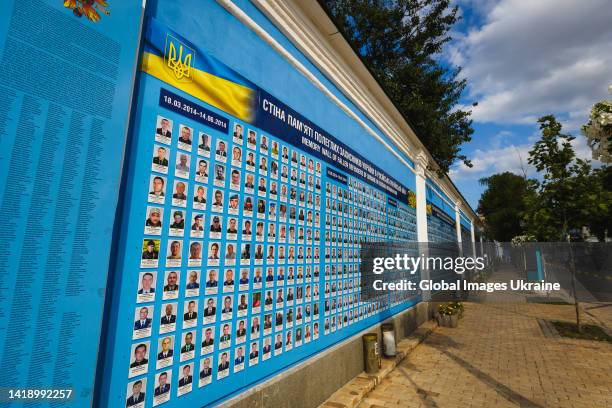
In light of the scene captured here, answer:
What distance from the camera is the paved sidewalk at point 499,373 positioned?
4551 millimetres

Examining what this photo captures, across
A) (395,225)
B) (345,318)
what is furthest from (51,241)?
(395,225)

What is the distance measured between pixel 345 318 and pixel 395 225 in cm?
327

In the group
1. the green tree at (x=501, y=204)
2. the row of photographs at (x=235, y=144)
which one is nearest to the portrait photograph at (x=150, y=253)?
the row of photographs at (x=235, y=144)

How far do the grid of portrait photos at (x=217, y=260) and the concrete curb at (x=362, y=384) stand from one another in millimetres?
963

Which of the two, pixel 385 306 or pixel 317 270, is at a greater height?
pixel 317 270

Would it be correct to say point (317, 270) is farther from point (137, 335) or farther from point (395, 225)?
point (395, 225)

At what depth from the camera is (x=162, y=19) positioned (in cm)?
248

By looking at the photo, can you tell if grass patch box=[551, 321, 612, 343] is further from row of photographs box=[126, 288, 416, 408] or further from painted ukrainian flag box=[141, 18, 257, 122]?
painted ukrainian flag box=[141, 18, 257, 122]

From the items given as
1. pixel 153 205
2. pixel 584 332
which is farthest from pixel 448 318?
pixel 153 205

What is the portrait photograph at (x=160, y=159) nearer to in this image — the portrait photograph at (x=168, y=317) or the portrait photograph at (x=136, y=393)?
the portrait photograph at (x=168, y=317)

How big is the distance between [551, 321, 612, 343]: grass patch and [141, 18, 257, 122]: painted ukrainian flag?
1011 cm

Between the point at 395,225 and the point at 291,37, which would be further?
the point at 395,225

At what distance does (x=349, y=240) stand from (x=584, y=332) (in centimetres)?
806

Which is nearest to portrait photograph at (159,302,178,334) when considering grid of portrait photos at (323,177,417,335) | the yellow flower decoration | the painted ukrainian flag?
the painted ukrainian flag
